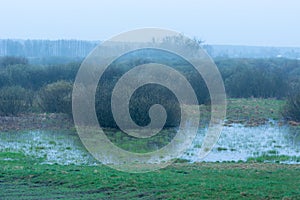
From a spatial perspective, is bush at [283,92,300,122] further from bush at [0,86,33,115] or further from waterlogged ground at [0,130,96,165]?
bush at [0,86,33,115]

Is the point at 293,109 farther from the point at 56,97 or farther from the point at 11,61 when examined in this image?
the point at 11,61

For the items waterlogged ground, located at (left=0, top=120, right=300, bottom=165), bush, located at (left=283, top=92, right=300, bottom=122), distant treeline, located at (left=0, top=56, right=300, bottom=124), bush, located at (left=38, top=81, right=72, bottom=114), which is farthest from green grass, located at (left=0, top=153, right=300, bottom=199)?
bush, located at (left=283, top=92, right=300, bottom=122)

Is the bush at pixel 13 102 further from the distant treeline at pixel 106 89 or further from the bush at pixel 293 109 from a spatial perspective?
the bush at pixel 293 109

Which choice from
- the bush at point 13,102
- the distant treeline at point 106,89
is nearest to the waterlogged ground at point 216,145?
the distant treeline at point 106,89

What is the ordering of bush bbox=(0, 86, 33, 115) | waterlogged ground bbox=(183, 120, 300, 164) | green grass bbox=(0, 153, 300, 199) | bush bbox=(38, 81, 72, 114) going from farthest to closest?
bush bbox=(38, 81, 72, 114)
bush bbox=(0, 86, 33, 115)
waterlogged ground bbox=(183, 120, 300, 164)
green grass bbox=(0, 153, 300, 199)

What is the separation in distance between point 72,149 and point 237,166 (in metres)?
7.30

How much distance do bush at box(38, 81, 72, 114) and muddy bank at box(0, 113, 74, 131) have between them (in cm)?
55

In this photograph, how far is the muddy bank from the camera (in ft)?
86.6

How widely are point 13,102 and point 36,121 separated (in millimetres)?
2411

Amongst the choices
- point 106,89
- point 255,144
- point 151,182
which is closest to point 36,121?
point 106,89

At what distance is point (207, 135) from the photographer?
25.1m

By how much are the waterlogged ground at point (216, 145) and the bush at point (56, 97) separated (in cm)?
451

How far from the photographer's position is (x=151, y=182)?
1288cm

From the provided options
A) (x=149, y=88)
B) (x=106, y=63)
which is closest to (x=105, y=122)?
(x=149, y=88)
